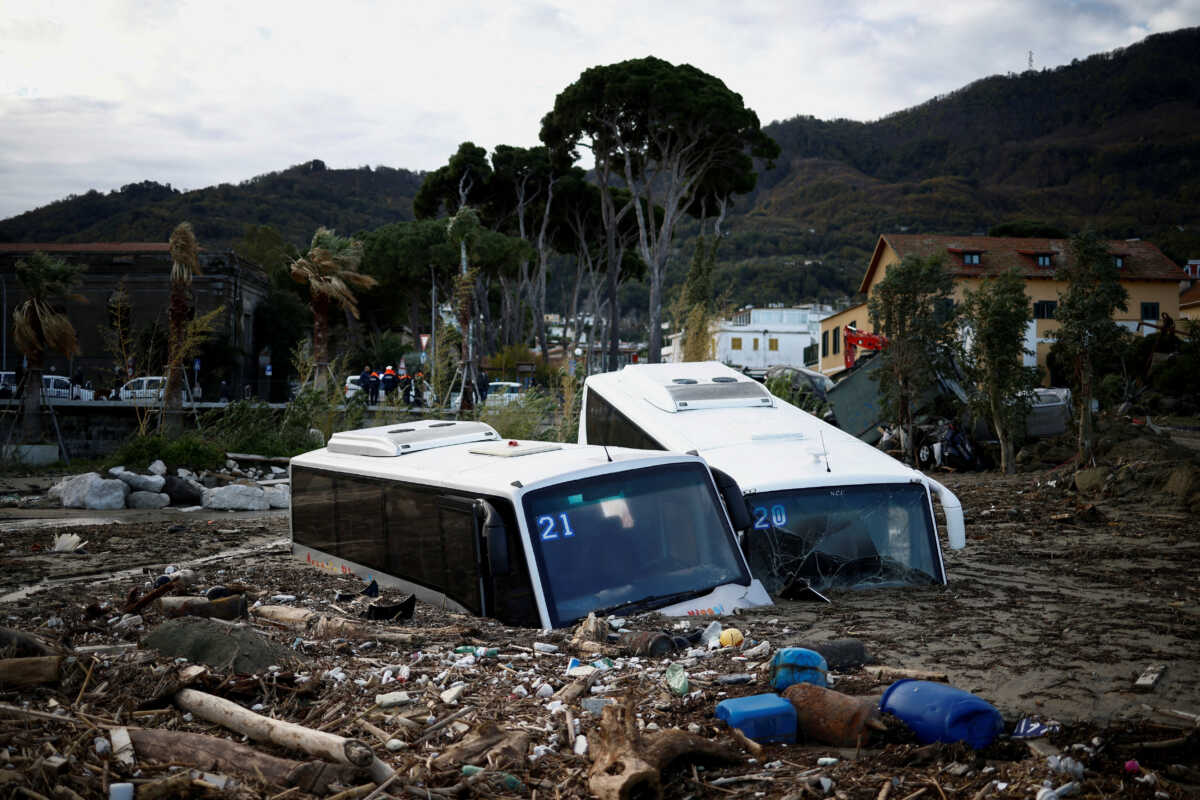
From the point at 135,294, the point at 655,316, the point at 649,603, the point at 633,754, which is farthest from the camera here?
the point at 135,294

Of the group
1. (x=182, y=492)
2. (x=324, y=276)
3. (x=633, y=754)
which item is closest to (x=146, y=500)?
(x=182, y=492)

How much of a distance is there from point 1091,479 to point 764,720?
567 inches

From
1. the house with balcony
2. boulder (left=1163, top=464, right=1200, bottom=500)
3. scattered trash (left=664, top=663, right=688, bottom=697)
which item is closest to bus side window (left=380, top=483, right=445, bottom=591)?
scattered trash (left=664, top=663, right=688, bottom=697)

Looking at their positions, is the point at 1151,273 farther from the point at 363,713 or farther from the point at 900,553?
the point at 363,713

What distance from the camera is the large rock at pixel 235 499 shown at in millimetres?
19016

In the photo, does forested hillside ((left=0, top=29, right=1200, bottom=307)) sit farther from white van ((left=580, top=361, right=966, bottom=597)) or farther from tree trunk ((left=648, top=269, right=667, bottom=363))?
white van ((left=580, top=361, right=966, bottom=597))

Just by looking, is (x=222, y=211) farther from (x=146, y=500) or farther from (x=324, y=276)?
(x=146, y=500)

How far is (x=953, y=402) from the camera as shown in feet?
81.7

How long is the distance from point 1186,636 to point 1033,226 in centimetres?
8567

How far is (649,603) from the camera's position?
726 cm

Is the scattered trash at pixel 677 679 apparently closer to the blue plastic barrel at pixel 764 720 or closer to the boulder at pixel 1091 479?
the blue plastic barrel at pixel 764 720

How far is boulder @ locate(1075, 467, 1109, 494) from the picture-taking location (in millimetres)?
16562

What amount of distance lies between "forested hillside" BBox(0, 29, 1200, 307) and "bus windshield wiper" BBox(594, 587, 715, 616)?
3029 inches

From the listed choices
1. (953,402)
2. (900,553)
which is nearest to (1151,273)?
(953,402)
